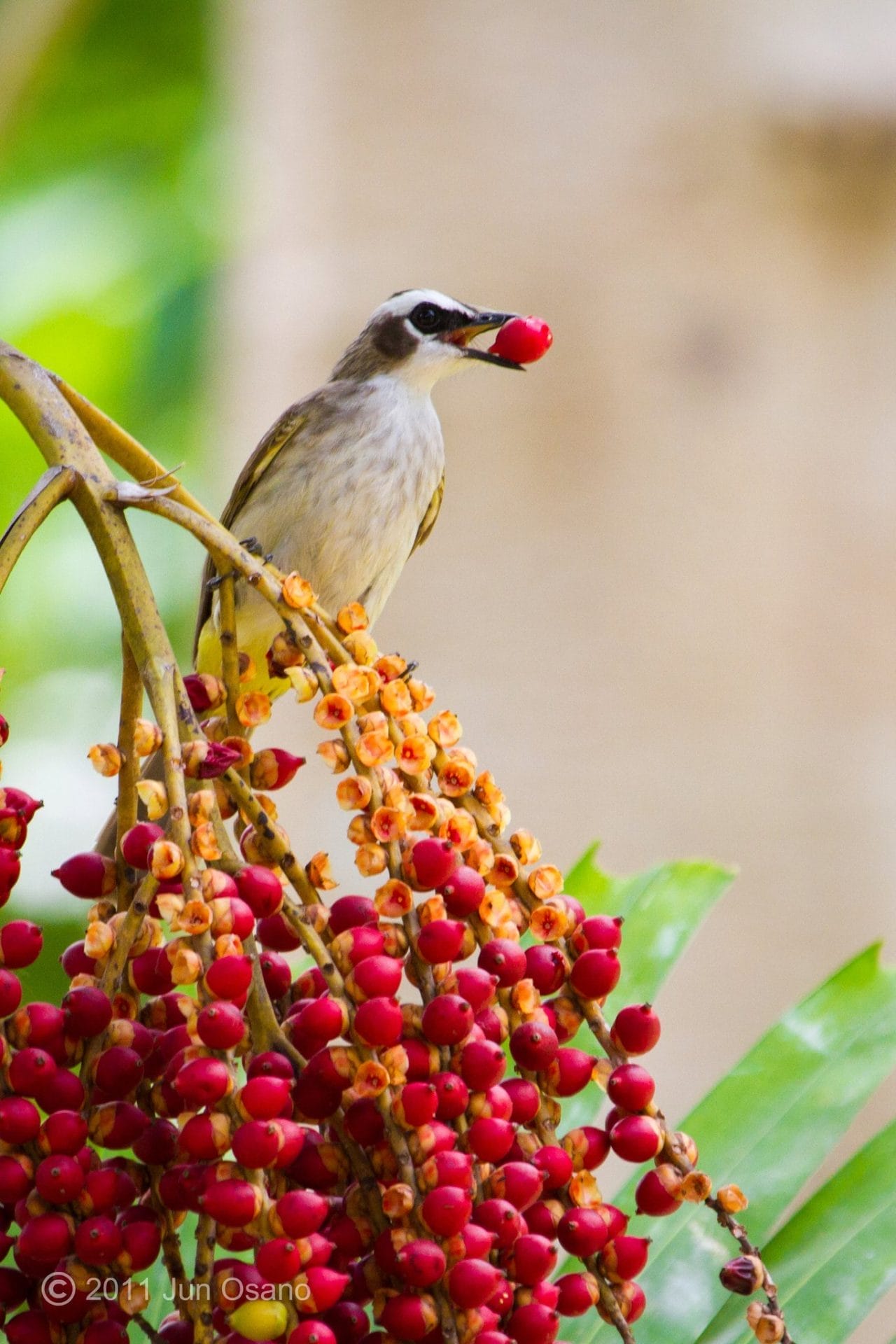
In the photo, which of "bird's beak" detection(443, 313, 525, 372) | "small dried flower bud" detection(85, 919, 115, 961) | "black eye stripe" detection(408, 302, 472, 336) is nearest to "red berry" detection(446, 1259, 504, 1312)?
"small dried flower bud" detection(85, 919, 115, 961)

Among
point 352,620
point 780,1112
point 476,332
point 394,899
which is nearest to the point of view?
point 394,899

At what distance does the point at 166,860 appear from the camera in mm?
631

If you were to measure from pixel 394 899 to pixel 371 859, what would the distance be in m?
0.02

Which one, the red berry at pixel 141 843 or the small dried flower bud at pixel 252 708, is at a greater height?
the small dried flower bud at pixel 252 708

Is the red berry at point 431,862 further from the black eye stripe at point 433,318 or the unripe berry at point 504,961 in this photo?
the black eye stripe at point 433,318

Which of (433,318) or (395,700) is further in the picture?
(433,318)

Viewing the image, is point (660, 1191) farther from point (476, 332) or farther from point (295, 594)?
point (476, 332)

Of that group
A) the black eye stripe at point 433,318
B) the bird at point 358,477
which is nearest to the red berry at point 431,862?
the bird at point 358,477

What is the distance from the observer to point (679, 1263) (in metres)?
0.97

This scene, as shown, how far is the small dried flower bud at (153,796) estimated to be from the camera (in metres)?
0.66

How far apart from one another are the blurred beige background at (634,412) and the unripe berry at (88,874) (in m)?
1.80

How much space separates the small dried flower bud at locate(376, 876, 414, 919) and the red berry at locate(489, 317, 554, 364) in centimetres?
42

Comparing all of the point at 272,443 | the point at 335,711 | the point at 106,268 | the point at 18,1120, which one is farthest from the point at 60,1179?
the point at 106,268

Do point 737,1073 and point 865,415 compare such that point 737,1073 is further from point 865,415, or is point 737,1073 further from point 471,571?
point 865,415
